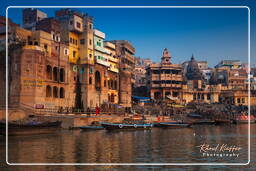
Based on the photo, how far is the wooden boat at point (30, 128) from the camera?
3018cm

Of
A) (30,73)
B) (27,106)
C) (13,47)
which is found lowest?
(27,106)

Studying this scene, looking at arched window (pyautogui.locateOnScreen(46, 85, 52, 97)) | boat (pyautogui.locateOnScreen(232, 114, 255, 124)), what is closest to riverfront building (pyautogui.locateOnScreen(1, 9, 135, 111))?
arched window (pyautogui.locateOnScreen(46, 85, 52, 97))

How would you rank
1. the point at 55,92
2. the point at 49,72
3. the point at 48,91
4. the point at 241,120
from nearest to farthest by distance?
the point at 48,91, the point at 49,72, the point at 55,92, the point at 241,120

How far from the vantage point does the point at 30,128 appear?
3198cm

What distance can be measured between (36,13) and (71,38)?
895cm

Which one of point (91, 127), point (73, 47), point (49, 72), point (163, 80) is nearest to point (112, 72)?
point (73, 47)

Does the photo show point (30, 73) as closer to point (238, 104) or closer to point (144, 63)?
point (238, 104)

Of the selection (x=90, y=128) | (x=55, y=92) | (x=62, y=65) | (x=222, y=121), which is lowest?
(x=222, y=121)

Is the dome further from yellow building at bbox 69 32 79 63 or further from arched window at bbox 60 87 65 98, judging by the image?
arched window at bbox 60 87 65 98

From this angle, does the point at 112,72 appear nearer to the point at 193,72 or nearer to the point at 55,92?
the point at 55,92

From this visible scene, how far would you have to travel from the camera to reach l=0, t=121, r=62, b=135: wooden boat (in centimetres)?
3018

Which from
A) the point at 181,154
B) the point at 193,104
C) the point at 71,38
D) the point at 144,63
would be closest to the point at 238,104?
the point at 193,104

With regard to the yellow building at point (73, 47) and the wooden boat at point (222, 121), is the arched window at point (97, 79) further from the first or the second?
the wooden boat at point (222, 121)

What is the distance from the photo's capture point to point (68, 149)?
2105 centimetres
